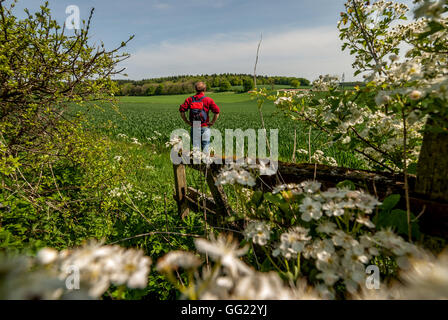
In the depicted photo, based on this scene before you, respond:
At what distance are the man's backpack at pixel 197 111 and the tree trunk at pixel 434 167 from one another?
17.7 feet

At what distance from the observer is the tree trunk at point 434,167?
1157 mm

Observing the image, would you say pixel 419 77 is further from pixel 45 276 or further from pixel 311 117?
pixel 45 276

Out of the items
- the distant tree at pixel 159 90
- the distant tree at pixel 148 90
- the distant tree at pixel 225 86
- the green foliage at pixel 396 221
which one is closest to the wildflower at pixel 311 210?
the green foliage at pixel 396 221

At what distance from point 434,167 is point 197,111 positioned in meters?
5.53

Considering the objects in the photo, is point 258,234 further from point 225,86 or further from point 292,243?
point 225,86

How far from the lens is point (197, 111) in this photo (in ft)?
20.4

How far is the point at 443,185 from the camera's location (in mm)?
1175

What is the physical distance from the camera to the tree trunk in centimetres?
116

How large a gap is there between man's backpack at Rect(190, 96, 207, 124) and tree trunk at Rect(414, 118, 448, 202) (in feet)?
17.7

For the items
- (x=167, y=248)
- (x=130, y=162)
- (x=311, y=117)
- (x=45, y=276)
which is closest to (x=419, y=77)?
(x=311, y=117)

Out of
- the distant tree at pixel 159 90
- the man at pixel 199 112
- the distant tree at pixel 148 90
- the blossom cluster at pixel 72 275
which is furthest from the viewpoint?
the distant tree at pixel 159 90

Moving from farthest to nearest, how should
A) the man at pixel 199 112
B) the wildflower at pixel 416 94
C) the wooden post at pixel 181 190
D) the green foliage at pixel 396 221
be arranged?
1. the man at pixel 199 112
2. the wooden post at pixel 181 190
3. the green foliage at pixel 396 221
4. the wildflower at pixel 416 94

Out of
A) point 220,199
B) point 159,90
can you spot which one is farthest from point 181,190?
point 159,90

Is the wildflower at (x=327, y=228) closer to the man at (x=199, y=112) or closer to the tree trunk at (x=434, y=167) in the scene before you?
the tree trunk at (x=434, y=167)
